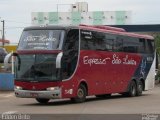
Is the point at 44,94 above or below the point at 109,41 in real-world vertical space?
below

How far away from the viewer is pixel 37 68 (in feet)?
72.8

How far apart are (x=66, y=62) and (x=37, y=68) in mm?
1242

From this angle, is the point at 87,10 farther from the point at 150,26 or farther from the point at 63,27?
the point at 63,27

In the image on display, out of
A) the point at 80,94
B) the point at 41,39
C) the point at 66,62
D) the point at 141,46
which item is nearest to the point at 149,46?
the point at 141,46

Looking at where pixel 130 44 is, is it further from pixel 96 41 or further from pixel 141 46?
pixel 96 41

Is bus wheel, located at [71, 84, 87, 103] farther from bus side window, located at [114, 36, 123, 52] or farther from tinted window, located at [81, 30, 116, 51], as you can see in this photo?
bus side window, located at [114, 36, 123, 52]

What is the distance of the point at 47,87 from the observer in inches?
864

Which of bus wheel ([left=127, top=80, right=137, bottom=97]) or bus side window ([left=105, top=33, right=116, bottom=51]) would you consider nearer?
bus side window ([left=105, top=33, right=116, bottom=51])

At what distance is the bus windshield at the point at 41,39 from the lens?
22250mm

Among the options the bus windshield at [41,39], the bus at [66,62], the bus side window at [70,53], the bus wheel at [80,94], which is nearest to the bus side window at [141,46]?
the bus at [66,62]

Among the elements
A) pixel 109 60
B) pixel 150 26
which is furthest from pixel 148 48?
pixel 150 26

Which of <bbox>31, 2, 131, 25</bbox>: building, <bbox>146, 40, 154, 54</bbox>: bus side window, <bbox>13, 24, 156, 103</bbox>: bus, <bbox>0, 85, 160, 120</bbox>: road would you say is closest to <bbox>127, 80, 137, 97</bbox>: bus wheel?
<bbox>13, 24, 156, 103</bbox>: bus

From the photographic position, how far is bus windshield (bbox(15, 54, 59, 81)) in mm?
22031

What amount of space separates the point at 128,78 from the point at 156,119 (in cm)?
1222
